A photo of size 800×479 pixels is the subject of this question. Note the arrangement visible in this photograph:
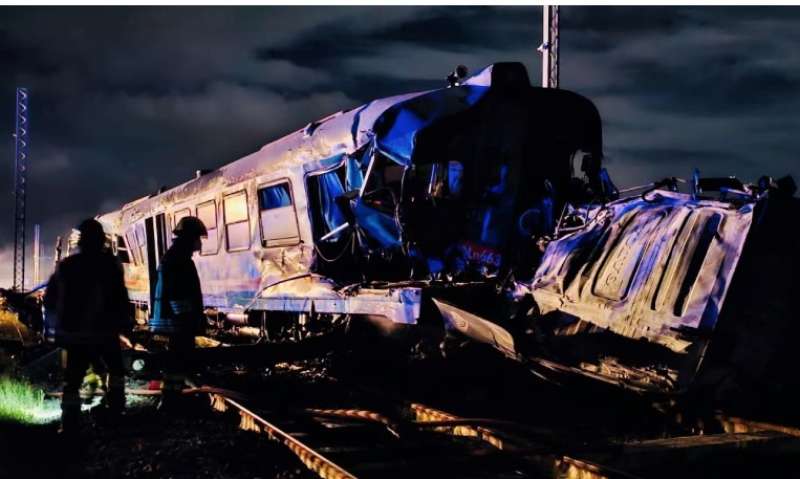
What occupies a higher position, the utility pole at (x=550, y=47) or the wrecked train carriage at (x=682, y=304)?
the utility pole at (x=550, y=47)

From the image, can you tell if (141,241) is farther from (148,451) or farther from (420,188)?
(148,451)

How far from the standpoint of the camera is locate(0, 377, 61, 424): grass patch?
7273mm

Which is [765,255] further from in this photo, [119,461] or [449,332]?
[119,461]

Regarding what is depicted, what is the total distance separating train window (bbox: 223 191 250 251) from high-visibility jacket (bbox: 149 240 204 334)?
362 cm

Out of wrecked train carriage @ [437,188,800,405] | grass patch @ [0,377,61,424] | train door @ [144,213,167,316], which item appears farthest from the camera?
train door @ [144,213,167,316]

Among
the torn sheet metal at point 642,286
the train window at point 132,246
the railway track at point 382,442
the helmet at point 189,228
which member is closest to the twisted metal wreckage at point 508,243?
the torn sheet metal at point 642,286

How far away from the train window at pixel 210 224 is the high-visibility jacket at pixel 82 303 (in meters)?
5.50

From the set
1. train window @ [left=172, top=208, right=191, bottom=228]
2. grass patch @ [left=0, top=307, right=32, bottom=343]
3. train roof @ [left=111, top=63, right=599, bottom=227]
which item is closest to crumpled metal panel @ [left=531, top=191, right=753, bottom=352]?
train roof @ [left=111, top=63, right=599, bottom=227]

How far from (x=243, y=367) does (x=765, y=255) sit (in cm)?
761

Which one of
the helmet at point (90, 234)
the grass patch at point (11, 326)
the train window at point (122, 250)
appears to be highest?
the train window at point (122, 250)

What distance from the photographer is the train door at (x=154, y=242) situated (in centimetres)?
1484

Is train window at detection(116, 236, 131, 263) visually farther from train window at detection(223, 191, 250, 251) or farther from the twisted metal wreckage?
train window at detection(223, 191, 250, 251)

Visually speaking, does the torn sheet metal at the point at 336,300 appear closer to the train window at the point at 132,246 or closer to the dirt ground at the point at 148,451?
the dirt ground at the point at 148,451

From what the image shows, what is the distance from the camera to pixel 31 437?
657 cm
